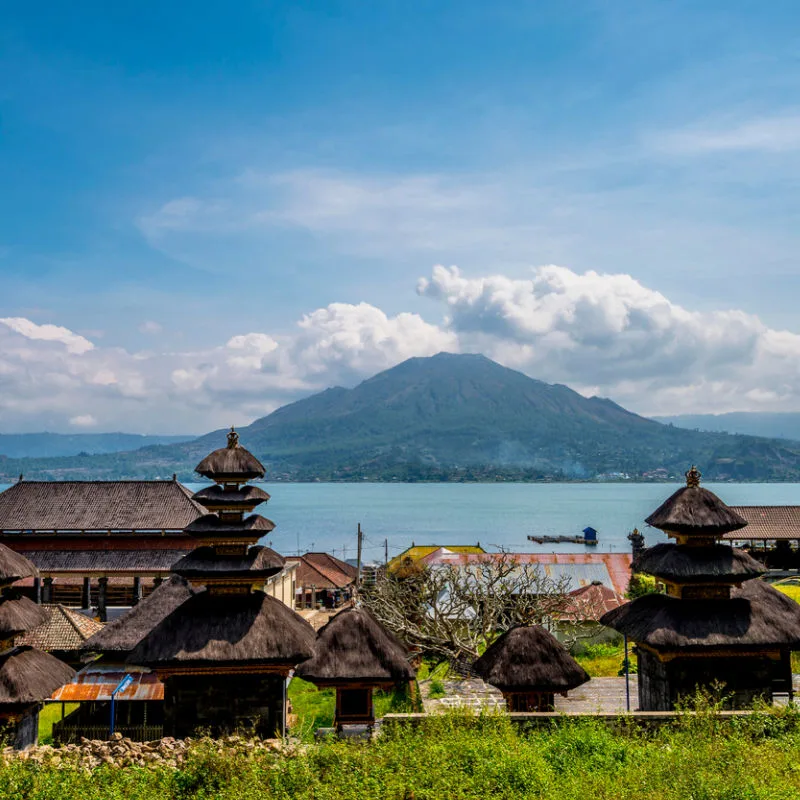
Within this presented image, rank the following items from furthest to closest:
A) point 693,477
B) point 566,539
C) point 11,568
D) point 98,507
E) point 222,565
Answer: point 566,539 → point 98,507 → point 693,477 → point 222,565 → point 11,568

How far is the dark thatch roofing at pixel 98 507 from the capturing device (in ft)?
113

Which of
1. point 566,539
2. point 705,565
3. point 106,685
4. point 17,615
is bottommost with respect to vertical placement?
point 566,539

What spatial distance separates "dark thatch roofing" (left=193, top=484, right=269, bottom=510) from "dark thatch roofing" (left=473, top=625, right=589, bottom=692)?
6.54 metres

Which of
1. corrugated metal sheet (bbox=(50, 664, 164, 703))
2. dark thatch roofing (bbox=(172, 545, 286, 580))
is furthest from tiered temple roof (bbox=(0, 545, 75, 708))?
dark thatch roofing (bbox=(172, 545, 286, 580))

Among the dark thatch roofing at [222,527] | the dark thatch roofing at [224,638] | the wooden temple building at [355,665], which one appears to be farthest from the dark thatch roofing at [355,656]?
the dark thatch roofing at [222,527]

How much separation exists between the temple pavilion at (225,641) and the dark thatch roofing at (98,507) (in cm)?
1739

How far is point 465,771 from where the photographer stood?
13.1 m

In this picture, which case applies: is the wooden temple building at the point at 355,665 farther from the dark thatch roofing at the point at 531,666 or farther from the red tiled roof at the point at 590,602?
the red tiled roof at the point at 590,602

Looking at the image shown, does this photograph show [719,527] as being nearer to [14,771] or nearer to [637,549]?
[14,771]

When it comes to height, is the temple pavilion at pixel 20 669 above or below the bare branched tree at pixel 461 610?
above

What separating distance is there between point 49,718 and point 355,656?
45.1 feet

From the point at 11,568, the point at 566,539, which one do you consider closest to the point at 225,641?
the point at 11,568

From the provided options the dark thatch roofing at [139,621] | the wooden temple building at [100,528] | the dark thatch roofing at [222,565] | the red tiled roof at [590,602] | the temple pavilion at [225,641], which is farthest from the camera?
the wooden temple building at [100,528]

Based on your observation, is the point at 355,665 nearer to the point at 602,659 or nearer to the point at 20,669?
the point at 20,669
